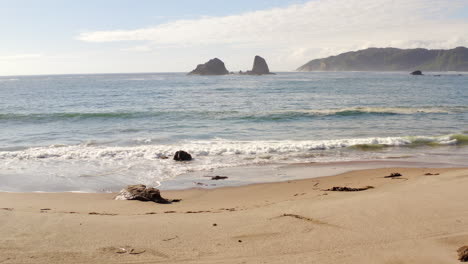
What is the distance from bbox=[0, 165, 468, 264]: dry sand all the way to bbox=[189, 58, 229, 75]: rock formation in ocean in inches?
5654

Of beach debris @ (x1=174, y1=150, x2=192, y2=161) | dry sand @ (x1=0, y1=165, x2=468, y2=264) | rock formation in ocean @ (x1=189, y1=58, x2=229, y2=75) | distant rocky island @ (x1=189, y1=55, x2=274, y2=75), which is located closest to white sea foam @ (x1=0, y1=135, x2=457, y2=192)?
beach debris @ (x1=174, y1=150, x2=192, y2=161)

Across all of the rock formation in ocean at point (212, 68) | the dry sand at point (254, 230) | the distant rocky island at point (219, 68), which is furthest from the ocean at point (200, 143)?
the distant rocky island at point (219, 68)

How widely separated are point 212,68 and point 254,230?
14673 centimetres

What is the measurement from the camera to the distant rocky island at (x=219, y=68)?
149m

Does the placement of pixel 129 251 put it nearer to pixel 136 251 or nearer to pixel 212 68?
pixel 136 251

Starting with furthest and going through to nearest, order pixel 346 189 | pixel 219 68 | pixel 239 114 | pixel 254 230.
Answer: pixel 219 68 → pixel 239 114 → pixel 346 189 → pixel 254 230

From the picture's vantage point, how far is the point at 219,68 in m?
150

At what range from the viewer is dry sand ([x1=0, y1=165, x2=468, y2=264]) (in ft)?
14.7

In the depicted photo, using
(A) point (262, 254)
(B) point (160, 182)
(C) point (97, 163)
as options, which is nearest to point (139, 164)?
(C) point (97, 163)

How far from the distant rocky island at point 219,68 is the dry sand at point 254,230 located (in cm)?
14377

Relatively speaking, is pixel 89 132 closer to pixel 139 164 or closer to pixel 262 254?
pixel 139 164

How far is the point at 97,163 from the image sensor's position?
40.2ft

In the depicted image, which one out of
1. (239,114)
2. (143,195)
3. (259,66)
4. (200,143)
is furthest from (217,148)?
(259,66)

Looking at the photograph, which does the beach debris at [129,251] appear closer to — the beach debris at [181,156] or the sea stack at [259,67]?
the beach debris at [181,156]
